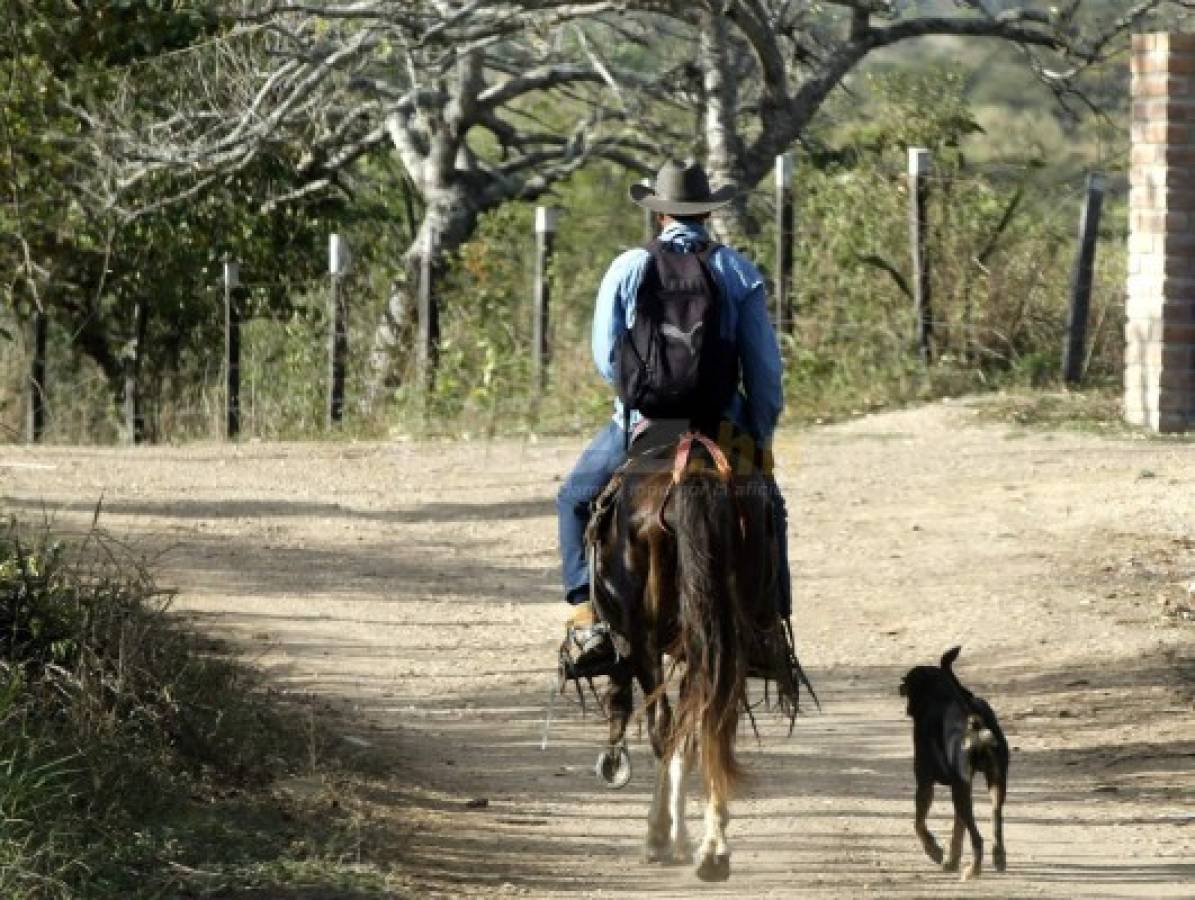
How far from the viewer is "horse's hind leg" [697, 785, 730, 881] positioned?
7.50 m

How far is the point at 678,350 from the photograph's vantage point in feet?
25.3

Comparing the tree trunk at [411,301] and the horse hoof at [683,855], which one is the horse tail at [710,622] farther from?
the tree trunk at [411,301]

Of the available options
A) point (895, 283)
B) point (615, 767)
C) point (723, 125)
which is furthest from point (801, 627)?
point (723, 125)

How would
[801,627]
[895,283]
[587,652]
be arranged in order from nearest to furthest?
[587,652], [801,627], [895,283]

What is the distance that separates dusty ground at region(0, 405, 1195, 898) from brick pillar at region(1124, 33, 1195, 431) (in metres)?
0.65

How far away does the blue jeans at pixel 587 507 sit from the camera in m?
7.98

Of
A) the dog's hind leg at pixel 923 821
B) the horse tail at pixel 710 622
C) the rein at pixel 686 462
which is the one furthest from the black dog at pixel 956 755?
the rein at pixel 686 462

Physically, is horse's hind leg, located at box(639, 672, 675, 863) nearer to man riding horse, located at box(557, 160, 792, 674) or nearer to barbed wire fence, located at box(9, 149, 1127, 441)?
man riding horse, located at box(557, 160, 792, 674)

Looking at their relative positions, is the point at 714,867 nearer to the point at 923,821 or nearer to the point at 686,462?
the point at 923,821

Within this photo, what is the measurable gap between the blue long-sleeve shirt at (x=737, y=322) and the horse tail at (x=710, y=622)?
41 cm

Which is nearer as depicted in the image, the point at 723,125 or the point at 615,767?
the point at 615,767

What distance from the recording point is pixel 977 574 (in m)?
12.7

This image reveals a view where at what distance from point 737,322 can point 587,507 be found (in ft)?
2.73

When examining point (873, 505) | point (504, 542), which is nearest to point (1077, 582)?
point (873, 505)
